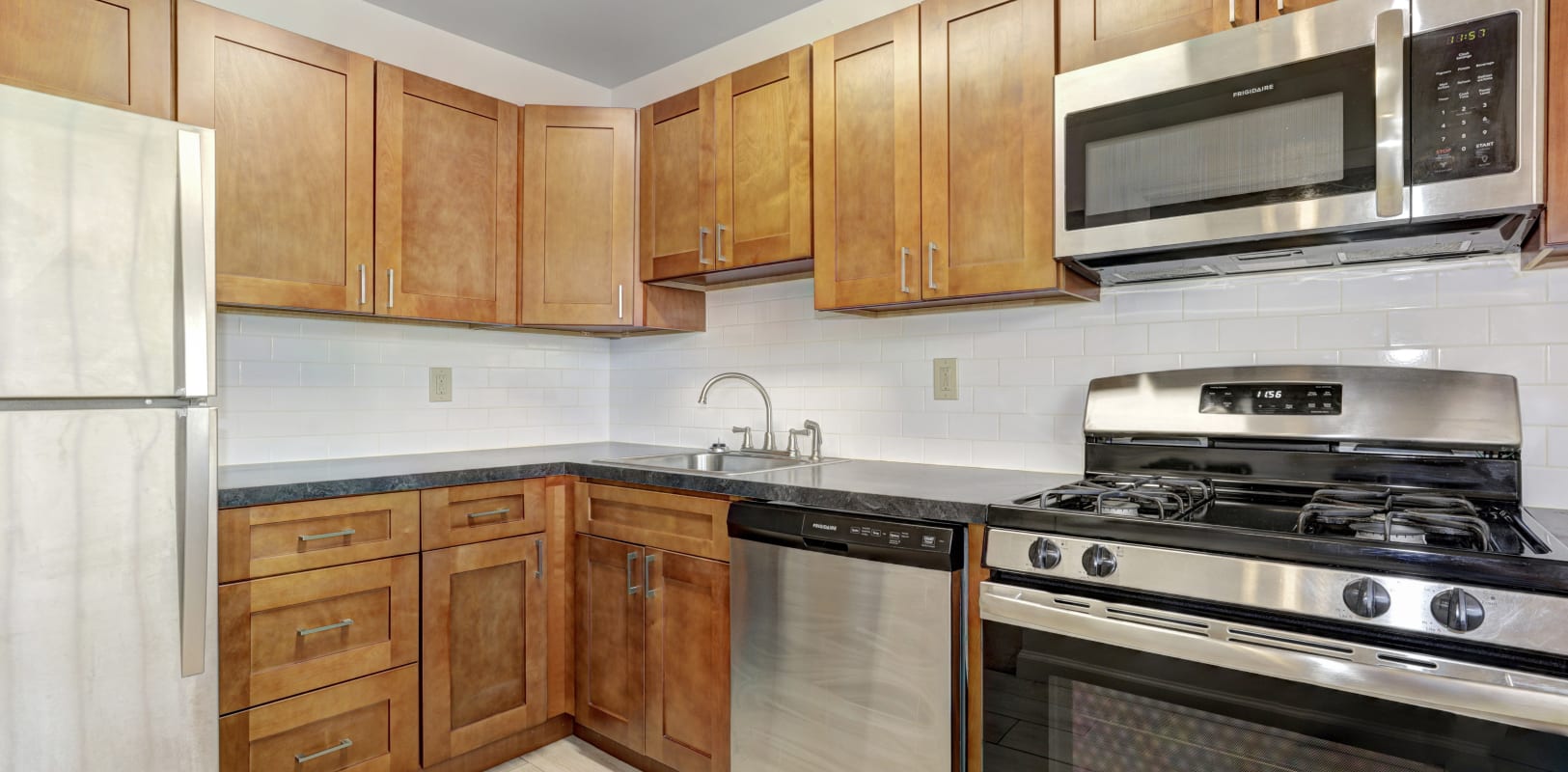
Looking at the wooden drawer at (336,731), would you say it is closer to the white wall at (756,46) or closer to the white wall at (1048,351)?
the white wall at (1048,351)

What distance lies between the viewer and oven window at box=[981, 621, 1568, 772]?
1062 millimetres

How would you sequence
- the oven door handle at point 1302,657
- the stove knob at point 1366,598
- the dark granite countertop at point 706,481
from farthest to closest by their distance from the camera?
1. the dark granite countertop at point 706,481
2. the stove knob at point 1366,598
3. the oven door handle at point 1302,657

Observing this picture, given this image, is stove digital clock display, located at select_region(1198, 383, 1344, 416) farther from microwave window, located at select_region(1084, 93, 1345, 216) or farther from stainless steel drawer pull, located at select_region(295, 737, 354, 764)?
stainless steel drawer pull, located at select_region(295, 737, 354, 764)

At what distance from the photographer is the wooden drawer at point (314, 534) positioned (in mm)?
1802

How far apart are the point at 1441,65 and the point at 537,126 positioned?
242 centimetres

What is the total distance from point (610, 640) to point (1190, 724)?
156 centimetres

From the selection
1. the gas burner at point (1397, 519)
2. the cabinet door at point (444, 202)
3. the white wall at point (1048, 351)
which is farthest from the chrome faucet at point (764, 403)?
the gas burner at point (1397, 519)

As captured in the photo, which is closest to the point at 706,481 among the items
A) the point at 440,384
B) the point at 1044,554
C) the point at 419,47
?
the point at 1044,554

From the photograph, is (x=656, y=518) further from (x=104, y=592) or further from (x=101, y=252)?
(x=101, y=252)

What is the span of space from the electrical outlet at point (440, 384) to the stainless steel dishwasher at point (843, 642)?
4.70 feet

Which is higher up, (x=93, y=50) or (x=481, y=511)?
(x=93, y=50)

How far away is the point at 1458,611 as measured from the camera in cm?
105

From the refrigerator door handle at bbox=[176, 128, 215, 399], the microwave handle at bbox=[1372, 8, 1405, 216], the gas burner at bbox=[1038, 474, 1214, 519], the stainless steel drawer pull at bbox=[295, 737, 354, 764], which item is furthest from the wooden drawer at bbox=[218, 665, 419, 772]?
the microwave handle at bbox=[1372, 8, 1405, 216]

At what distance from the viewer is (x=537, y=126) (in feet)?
8.83
